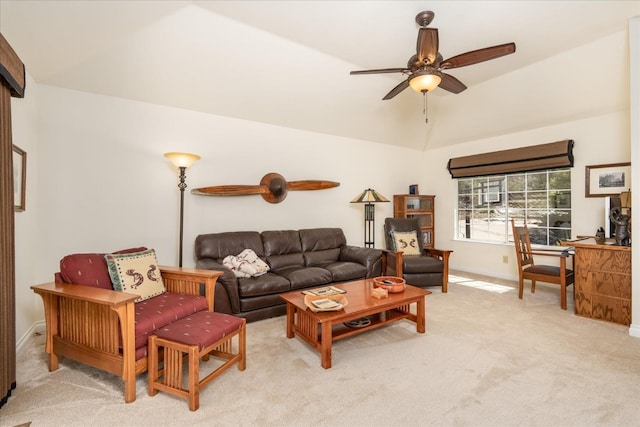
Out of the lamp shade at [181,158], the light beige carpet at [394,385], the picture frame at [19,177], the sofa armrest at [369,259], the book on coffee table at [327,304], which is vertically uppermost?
the lamp shade at [181,158]

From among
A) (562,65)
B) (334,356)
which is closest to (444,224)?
(562,65)

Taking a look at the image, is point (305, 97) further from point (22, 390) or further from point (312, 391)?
point (22, 390)

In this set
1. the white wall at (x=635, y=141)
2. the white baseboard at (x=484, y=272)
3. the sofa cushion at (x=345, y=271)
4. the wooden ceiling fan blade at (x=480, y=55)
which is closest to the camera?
the wooden ceiling fan blade at (x=480, y=55)

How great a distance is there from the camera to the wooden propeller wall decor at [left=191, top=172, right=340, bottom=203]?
12.1 ft

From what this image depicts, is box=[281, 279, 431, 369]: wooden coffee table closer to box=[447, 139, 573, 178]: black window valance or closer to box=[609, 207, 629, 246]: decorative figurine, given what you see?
box=[609, 207, 629, 246]: decorative figurine

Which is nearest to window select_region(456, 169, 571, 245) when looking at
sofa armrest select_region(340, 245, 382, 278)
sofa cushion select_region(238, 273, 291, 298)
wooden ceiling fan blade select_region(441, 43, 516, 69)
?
sofa armrest select_region(340, 245, 382, 278)

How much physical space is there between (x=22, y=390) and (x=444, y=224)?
585 cm

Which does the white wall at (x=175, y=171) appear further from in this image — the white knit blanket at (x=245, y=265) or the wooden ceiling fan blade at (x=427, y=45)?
the wooden ceiling fan blade at (x=427, y=45)

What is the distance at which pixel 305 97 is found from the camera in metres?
3.90

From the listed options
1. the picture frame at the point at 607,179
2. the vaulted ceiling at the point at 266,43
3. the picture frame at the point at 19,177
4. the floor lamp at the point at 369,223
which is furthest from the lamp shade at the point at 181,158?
the picture frame at the point at 607,179

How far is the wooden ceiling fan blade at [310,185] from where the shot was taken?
14.2 feet

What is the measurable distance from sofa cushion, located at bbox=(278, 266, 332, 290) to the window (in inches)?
130

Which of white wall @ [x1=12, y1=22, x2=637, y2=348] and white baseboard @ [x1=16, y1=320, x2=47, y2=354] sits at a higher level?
white wall @ [x1=12, y1=22, x2=637, y2=348]

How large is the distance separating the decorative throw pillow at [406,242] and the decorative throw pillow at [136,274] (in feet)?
11.0
